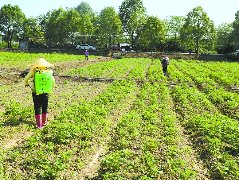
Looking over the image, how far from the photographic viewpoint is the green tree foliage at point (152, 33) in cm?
7450

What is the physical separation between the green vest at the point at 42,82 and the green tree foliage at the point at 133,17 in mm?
68839

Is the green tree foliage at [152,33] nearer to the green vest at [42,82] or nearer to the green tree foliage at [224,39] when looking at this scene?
the green tree foliage at [224,39]

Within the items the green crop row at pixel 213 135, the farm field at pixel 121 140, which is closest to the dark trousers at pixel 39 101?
the farm field at pixel 121 140

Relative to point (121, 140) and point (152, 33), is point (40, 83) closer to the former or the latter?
point (121, 140)

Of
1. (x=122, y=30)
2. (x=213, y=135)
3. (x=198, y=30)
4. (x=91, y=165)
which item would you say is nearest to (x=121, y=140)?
(x=91, y=165)

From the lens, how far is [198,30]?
7156cm

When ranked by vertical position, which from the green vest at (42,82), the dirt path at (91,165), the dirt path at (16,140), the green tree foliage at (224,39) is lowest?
the dirt path at (91,165)

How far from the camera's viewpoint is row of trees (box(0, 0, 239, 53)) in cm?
7275

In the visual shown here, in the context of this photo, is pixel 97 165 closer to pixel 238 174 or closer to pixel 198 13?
pixel 238 174

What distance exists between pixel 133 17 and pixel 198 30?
15885 millimetres

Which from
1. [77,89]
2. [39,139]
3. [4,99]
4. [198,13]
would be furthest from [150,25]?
[39,139]

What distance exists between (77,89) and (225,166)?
13607 mm

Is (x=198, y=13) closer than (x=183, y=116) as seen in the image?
No

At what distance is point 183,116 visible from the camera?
14.0 metres
